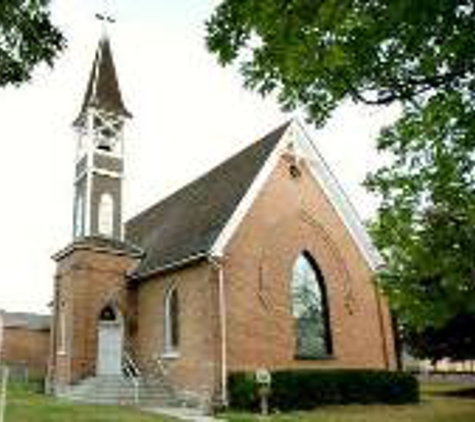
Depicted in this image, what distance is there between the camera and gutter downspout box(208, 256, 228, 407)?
22.5 meters

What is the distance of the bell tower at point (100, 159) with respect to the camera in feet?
99.0

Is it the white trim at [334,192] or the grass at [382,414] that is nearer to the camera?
the grass at [382,414]

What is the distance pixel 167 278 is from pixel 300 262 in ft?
16.7

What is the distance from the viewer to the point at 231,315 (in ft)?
77.5

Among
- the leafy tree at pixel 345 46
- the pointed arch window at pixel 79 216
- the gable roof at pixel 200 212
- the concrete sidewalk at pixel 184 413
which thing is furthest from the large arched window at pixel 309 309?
the leafy tree at pixel 345 46

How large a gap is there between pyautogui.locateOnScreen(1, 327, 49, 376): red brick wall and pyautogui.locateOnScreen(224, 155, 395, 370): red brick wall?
121 feet

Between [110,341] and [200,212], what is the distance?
6.45 meters

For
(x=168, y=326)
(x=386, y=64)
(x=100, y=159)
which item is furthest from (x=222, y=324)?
(x=386, y=64)

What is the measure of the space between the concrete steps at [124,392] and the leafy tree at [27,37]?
59.8 feet

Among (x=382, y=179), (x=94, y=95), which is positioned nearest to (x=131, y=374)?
(x=94, y=95)

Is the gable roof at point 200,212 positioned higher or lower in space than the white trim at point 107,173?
lower

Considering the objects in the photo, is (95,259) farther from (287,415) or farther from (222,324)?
(287,415)

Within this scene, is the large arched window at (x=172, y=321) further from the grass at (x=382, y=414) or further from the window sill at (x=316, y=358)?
the grass at (x=382, y=414)

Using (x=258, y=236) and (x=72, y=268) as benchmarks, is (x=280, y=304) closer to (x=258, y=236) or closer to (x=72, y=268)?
(x=258, y=236)
